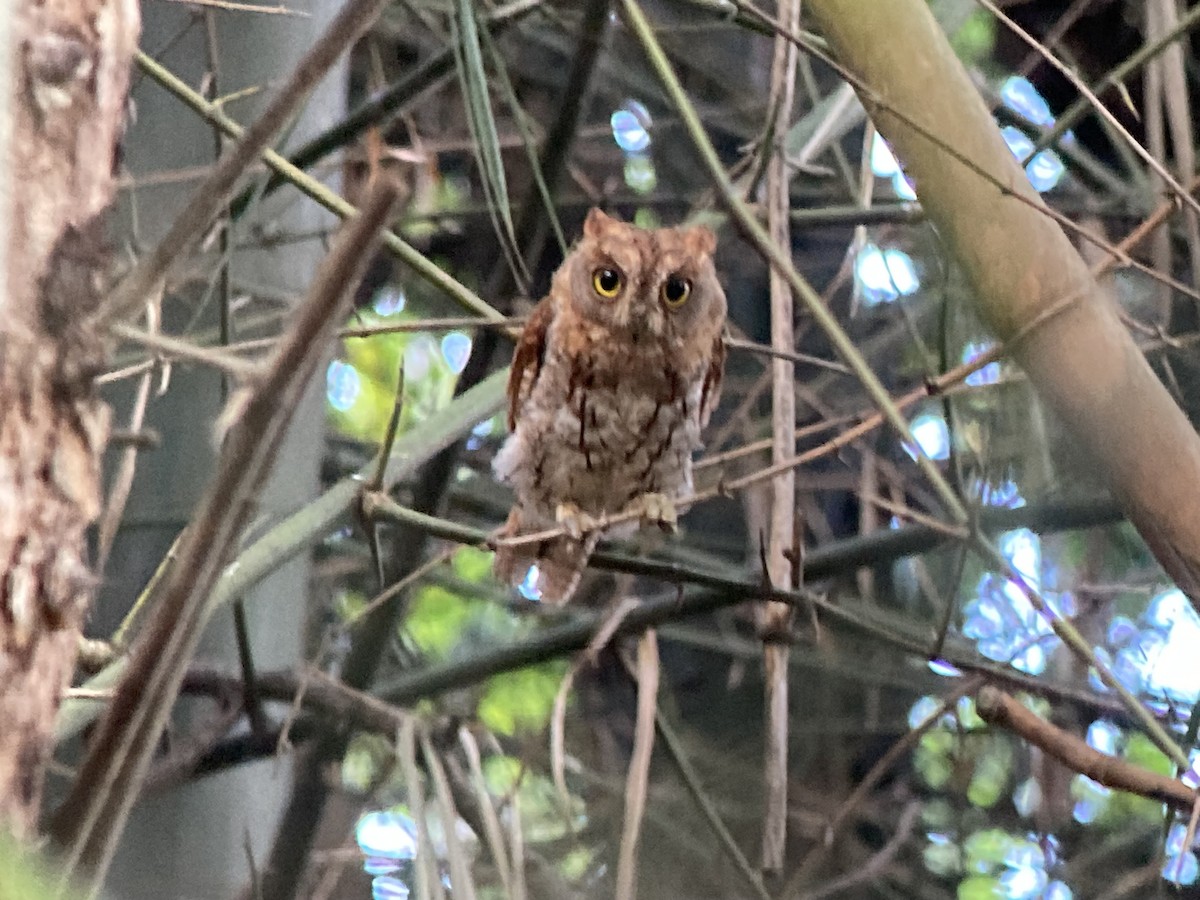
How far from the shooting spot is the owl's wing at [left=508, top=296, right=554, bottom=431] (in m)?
2.18

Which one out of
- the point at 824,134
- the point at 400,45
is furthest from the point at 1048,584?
the point at 400,45

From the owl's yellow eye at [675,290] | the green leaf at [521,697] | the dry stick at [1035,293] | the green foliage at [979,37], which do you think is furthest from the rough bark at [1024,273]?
the green leaf at [521,697]

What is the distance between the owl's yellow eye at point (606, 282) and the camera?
2.21 meters

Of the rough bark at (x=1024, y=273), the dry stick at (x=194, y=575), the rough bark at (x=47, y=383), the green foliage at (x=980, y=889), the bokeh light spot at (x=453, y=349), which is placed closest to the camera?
the dry stick at (x=194, y=575)

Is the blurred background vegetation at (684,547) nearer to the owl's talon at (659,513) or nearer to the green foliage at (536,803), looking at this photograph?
the green foliage at (536,803)

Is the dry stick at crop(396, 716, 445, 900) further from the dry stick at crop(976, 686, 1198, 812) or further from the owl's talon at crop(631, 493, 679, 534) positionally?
the owl's talon at crop(631, 493, 679, 534)

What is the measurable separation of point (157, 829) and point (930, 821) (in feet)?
4.26

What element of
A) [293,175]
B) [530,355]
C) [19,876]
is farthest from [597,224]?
[19,876]

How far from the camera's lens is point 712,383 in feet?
7.88

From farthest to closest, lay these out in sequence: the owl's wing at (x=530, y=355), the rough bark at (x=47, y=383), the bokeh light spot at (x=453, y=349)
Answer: the bokeh light spot at (x=453, y=349)
the owl's wing at (x=530, y=355)
the rough bark at (x=47, y=383)

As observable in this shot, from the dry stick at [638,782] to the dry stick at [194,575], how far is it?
1.50 ft

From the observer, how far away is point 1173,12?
175cm

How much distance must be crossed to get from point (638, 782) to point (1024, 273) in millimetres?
577

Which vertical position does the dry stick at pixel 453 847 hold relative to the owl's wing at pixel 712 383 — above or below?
below
